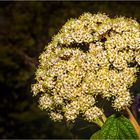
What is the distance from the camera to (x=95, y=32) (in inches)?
74.2

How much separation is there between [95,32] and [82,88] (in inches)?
9.8

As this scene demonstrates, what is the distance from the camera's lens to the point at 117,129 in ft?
5.99

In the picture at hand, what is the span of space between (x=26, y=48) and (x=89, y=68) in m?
2.98

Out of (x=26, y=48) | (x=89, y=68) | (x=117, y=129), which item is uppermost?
(x=26, y=48)

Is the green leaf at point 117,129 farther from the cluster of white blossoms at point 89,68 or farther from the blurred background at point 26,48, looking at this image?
the blurred background at point 26,48

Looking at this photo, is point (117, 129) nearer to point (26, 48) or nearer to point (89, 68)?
point (89, 68)

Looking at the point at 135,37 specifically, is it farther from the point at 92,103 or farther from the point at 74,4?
the point at 74,4

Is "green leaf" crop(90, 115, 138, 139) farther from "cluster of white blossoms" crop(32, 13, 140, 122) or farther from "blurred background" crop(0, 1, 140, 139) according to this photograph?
"blurred background" crop(0, 1, 140, 139)

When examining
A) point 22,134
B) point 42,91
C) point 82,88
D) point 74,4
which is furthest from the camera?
point 74,4

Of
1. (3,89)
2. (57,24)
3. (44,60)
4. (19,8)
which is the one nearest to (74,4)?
(57,24)

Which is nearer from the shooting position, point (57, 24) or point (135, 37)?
point (135, 37)

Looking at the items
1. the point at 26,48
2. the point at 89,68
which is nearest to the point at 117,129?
the point at 89,68

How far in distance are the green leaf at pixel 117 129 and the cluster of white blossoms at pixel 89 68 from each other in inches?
2.1

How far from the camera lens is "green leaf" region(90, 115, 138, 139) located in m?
1.80
